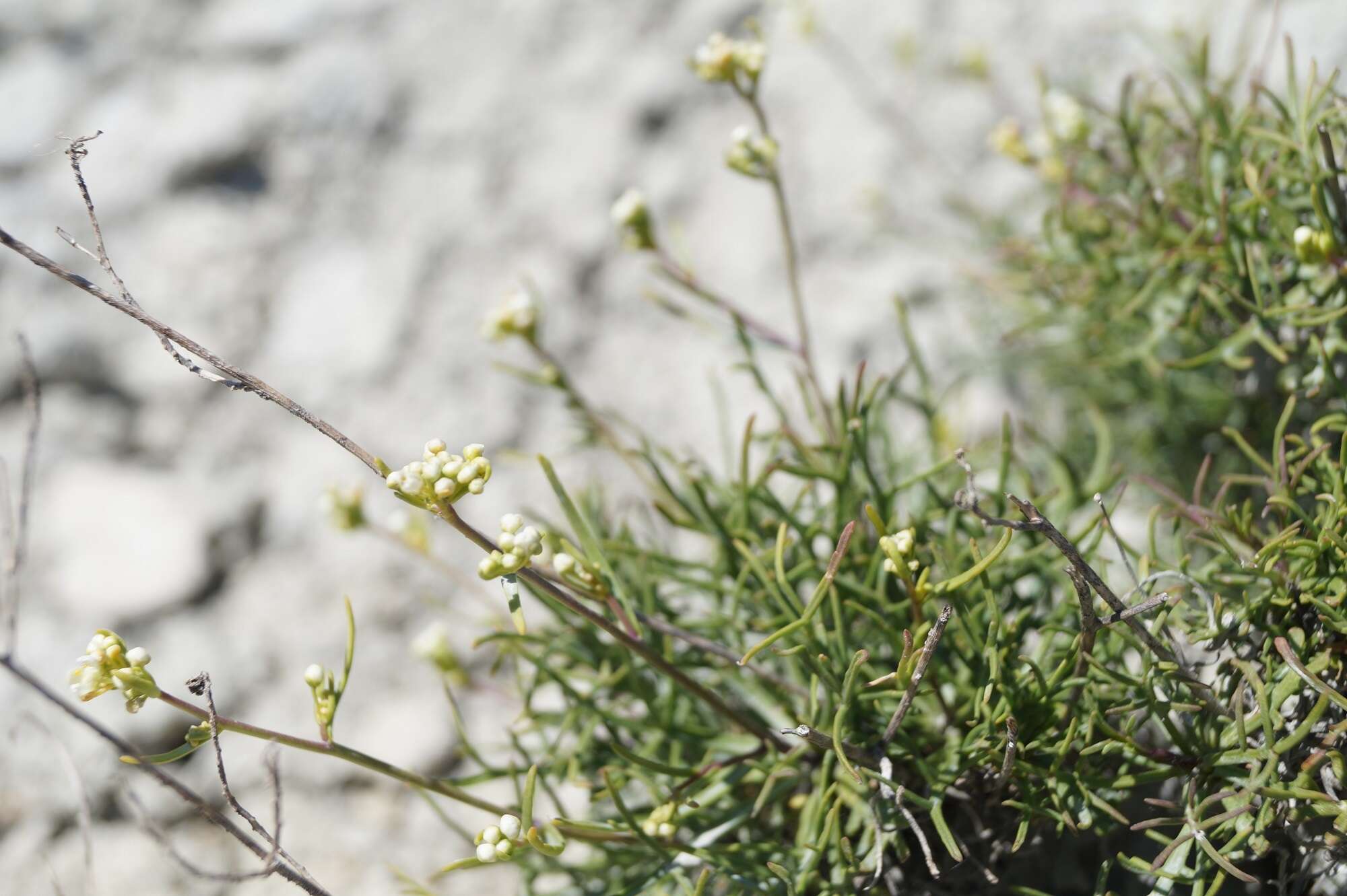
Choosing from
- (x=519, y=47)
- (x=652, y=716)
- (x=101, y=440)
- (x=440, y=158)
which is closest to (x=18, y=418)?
(x=101, y=440)

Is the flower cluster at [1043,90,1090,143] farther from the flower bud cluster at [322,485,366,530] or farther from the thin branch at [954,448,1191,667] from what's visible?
→ the flower bud cluster at [322,485,366,530]

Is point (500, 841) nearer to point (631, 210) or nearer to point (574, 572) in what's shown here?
point (574, 572)

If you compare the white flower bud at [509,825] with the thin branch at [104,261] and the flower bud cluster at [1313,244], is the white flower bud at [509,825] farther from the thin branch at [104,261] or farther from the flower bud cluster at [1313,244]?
the flower bud cluster at [1313,244]

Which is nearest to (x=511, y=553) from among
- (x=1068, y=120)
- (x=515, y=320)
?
(x=515, y=320)

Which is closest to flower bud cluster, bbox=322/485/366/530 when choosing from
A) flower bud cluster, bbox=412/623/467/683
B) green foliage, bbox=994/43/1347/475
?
flower bud cluster, bbox=412/623/467/683

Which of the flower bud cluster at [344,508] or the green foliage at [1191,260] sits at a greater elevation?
the flower bud cluster at [344,508]

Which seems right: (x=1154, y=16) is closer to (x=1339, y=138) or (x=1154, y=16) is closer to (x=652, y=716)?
(x=1339, y=138)

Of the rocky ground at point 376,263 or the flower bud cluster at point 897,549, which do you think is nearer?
the flower bud cluster at point 897,549

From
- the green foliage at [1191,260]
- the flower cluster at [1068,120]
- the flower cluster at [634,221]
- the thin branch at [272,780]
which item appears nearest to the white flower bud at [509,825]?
the thin branch at [272,780]
